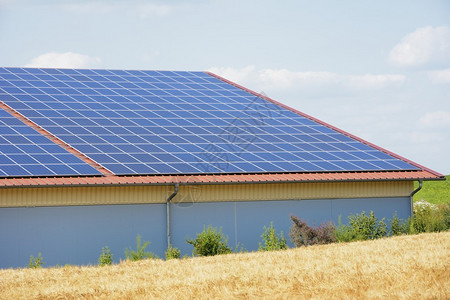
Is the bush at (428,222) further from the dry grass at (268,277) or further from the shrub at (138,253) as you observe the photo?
the shrub at (138,253)

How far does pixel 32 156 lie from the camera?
26531mm

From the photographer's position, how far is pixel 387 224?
3055 cm

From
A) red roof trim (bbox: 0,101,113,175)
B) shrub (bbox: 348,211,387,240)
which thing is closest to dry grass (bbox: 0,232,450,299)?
red roof trim (bbox: 0,101,113,175)

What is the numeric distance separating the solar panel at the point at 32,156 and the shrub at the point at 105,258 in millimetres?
2630

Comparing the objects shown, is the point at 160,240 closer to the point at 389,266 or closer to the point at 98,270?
the point at 98,270

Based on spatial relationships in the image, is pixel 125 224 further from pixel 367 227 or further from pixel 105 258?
pixel 367 227

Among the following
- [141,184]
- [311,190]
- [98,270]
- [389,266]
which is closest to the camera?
[389,266]

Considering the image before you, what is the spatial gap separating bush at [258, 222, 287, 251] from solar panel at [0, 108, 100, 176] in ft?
21.2

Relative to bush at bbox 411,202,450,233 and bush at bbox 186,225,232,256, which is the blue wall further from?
bush at bbox 411,202,450,233

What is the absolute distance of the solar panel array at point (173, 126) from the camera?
28344mm

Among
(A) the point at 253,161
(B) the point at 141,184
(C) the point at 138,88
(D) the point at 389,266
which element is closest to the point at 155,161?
(B) the point at 141,184

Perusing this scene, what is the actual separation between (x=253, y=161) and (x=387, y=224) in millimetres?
6015

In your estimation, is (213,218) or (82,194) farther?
(213,218)

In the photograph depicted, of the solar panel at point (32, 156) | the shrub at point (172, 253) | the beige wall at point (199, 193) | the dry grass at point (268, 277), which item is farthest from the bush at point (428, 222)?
the solar panel at point (32, 156)
